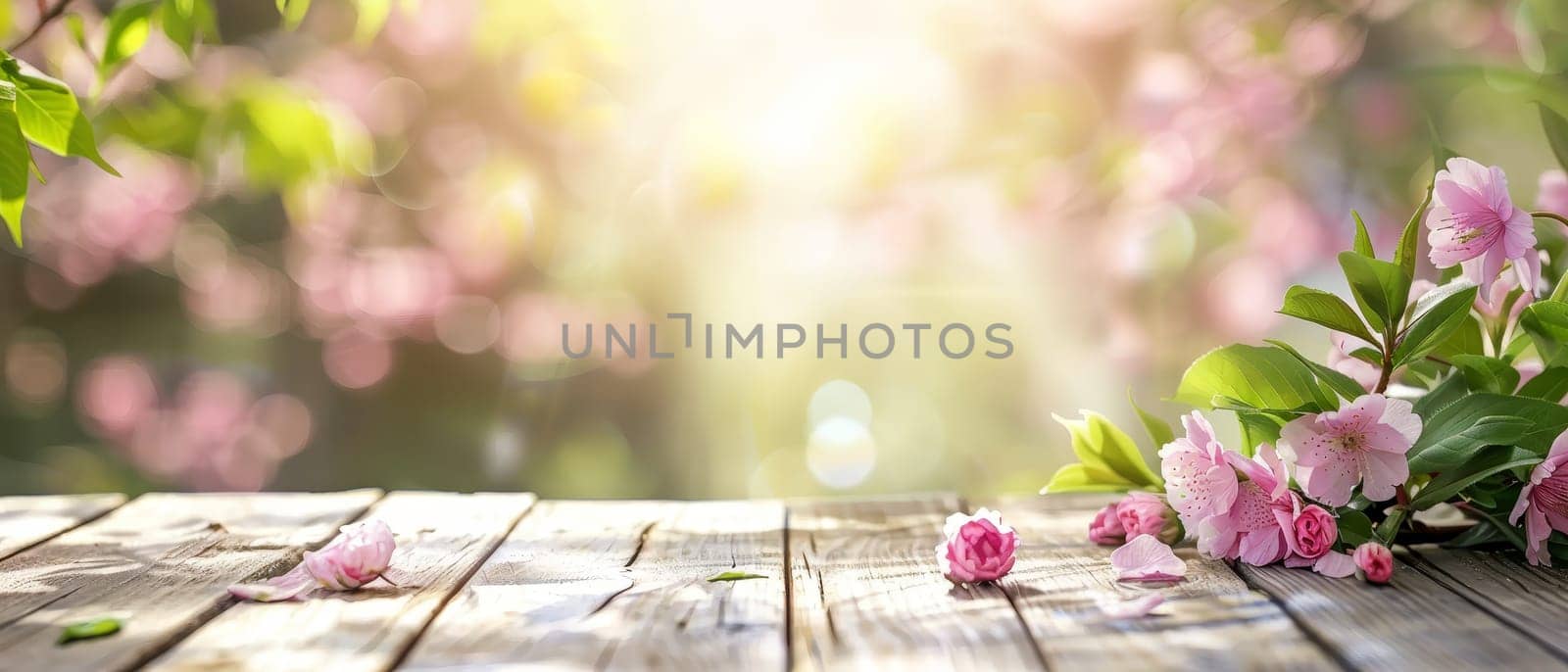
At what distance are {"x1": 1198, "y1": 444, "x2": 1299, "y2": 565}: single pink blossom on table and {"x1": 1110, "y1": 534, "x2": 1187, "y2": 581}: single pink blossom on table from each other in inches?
1.4

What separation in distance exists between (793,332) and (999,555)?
6.01 feet

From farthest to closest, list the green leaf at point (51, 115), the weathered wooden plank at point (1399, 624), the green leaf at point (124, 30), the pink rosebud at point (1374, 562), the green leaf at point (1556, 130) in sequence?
1. the green leaf at point (124, 30)
2. the green leaf at point (1556, 130)
3. the green leaf at point (51, 115)
4. the pink rosebud at point (1374, 562)
5. the weathered wooden plank at point (1399, 624)

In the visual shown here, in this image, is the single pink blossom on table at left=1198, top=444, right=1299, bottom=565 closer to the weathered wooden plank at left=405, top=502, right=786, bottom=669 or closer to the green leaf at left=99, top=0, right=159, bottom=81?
the weathered wooden plank at left=405, top=502, right=786, bottom=669

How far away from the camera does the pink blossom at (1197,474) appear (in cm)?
93

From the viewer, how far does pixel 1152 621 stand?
800 mm

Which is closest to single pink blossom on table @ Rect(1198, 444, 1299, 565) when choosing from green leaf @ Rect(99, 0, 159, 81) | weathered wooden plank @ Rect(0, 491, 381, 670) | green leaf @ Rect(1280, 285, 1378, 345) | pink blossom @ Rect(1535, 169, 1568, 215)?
green leaf @ Rect(1280, 285, 1378, 345)

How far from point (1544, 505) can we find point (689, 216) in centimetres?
173

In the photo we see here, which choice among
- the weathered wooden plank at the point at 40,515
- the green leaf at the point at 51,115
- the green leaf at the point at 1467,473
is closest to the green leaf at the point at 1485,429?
the green leaf at the point at 1467,473

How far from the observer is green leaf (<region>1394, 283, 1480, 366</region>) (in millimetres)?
896

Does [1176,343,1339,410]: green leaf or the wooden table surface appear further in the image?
[1176,343,1339,410]: green leaf

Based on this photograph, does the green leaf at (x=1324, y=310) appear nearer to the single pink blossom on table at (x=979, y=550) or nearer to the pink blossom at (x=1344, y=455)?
the pink blossom at (x=1344, y=455)

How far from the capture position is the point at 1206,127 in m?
2.47

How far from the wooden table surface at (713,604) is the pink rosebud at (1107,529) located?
0.02 metres

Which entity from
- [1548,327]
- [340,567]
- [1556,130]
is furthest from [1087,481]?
[340,567]
